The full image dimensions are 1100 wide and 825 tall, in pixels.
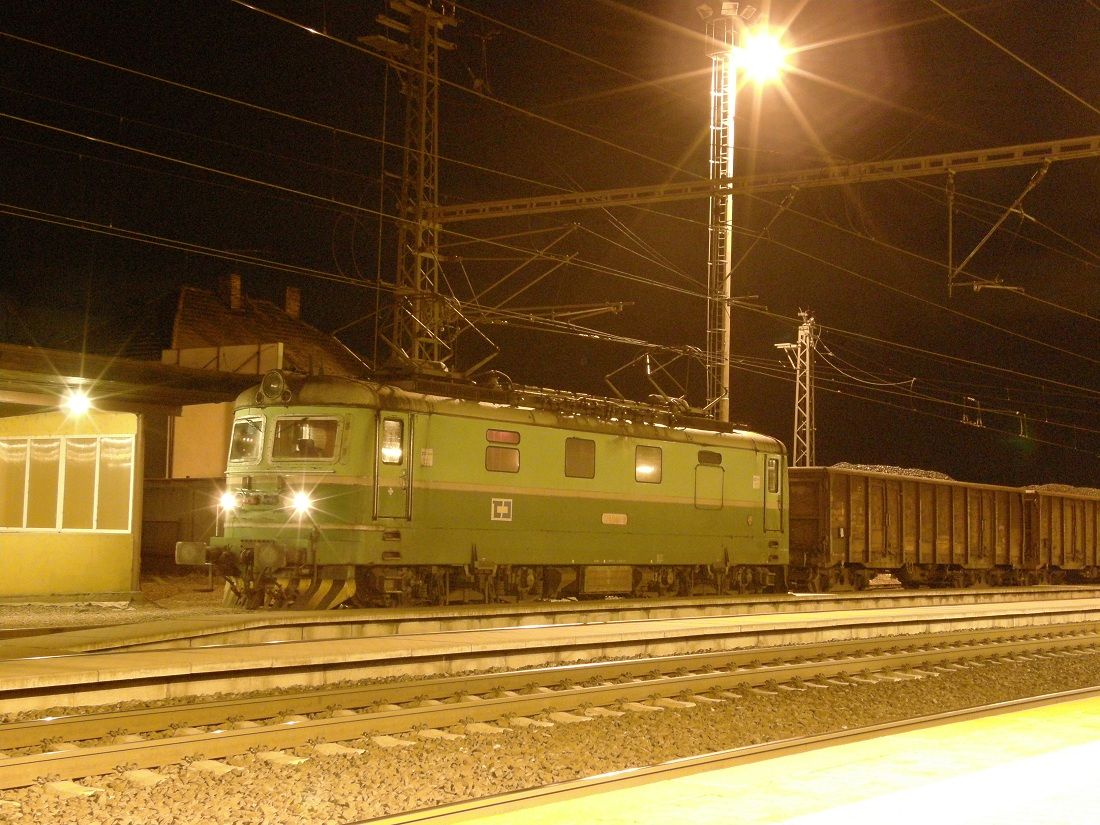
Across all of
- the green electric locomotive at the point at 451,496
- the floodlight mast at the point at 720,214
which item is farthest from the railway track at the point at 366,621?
the floodlight mast at the point at 720,214

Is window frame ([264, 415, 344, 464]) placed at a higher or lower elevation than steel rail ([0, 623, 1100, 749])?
higher

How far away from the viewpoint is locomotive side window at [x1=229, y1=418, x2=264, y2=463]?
59.8 ft

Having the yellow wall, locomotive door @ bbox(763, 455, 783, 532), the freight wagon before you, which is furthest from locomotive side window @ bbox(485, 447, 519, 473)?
the freight wagon

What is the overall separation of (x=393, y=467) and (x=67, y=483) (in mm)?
7195

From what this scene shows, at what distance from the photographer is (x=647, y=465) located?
2145 cm

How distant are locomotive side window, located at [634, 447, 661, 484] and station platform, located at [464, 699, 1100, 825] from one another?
12365mm

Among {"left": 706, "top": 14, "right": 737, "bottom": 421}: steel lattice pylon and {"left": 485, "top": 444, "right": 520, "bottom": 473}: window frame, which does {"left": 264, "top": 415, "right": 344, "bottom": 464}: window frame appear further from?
{"left": 706, "top": 14, "right": 737, "bottom": 421}: steel lattice pylon

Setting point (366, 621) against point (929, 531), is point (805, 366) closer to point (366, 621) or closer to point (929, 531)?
point (929, 531)

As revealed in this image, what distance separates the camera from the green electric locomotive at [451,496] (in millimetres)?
A: 17328

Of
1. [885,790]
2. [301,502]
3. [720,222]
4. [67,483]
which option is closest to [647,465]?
[301,502]

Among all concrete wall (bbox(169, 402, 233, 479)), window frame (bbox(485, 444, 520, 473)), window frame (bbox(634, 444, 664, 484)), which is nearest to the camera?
window frame (bbox(485, 444, 520, 473))

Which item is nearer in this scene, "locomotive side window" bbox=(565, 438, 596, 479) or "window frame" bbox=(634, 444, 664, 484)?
"locomotive side window" bbox=(565, 438, 596, 479)

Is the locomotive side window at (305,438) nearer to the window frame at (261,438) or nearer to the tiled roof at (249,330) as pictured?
the window frame at (261,438)

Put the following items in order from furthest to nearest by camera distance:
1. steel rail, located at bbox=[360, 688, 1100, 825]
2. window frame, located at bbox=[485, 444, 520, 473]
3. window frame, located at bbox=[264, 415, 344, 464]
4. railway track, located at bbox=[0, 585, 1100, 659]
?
window frame, located at bbox=[485, 444, 520, 473] → window frame, located at bbox=[264, 415, 344, 464] → railway track, located at bbox=[0, 585, 1100, 659] → steel rail, located at bbox=[360, 688, 1100, 825]
